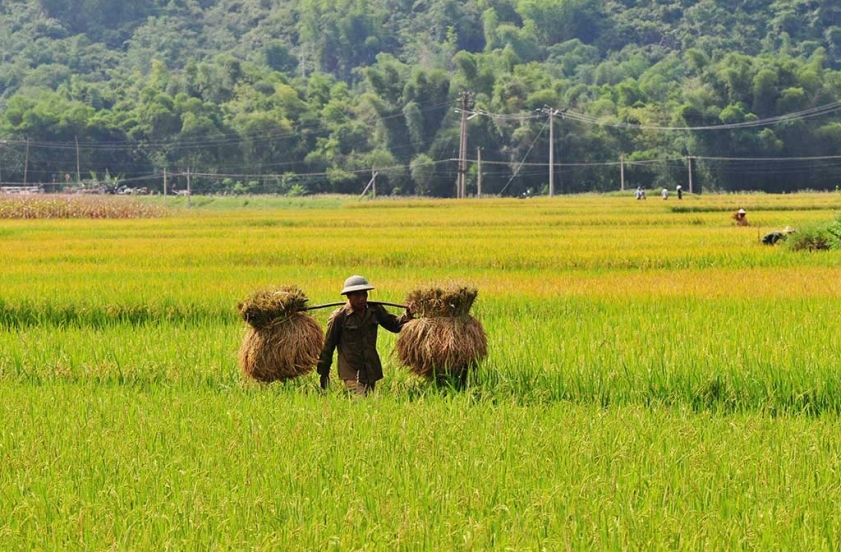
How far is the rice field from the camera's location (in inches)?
174

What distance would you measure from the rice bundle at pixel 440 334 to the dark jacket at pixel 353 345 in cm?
20

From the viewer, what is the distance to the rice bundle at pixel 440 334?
284 inches

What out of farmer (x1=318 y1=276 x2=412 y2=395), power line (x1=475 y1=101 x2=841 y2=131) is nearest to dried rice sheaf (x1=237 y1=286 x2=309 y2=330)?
farmer (x1=318 y1=276 x2=412 y2=395)

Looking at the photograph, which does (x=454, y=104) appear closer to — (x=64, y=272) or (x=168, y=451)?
(x=64, y=272)

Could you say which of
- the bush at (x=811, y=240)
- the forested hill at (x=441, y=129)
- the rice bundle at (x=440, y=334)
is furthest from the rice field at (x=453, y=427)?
the forested hill at (x=441, y=129)

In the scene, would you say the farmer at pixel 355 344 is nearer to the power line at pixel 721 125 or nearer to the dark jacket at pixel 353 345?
the dark jacket at pixel 353 345

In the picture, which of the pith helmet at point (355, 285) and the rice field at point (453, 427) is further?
the pith helmet at point (355, 285)

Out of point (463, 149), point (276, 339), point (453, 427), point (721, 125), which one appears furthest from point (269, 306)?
point (721, 125)

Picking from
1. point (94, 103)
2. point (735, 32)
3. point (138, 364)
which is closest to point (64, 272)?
point (138, 364)

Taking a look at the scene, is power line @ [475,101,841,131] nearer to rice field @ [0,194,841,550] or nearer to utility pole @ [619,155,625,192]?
utility pole @ [619,155,625,192]

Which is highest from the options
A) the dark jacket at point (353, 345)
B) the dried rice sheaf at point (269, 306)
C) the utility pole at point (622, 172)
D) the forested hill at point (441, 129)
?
the forested hill at point (441, 129)

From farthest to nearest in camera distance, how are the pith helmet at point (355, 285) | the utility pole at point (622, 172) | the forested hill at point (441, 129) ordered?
the forested hill at point (441, 129) < the utility pole at point (622, 172) < the pith helmet at point (355, 285)

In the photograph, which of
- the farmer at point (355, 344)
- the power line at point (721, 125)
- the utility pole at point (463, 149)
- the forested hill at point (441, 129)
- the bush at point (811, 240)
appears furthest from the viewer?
the forested hill at point (441, 129)

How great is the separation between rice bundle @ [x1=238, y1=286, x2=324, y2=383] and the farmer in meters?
0.16
